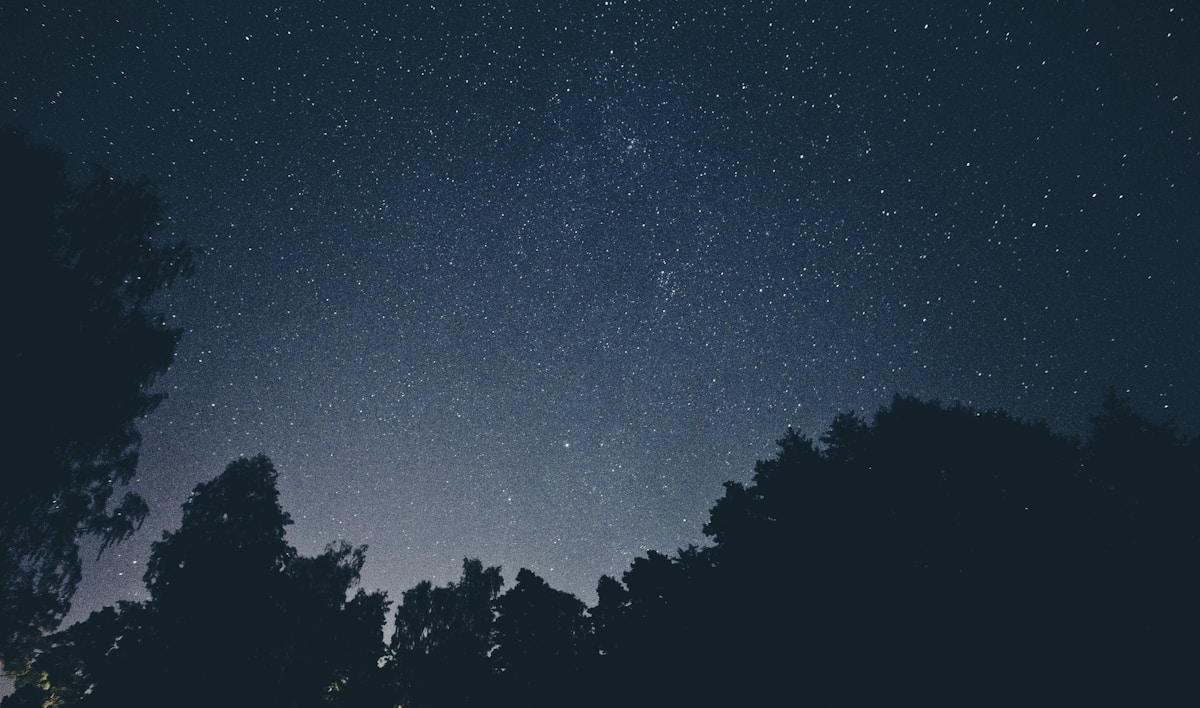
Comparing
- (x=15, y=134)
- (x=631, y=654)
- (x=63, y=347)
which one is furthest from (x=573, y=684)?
(x=15, y=134)

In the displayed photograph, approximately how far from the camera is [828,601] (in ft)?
41.2

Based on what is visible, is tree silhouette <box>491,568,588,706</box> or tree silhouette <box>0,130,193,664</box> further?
tree silhouette <box>491,568,588,706</box>

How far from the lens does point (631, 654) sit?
595 inches

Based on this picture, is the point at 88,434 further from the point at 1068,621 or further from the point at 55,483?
the point at 1068,621

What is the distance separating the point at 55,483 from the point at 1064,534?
2885cm

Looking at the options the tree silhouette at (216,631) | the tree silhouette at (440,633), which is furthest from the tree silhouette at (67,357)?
the tree silhouette at (440,633)

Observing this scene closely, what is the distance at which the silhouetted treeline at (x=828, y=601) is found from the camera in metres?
11.0

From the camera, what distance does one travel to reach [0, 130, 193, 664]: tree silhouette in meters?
13.2

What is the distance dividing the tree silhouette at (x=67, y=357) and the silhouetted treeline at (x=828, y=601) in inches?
134

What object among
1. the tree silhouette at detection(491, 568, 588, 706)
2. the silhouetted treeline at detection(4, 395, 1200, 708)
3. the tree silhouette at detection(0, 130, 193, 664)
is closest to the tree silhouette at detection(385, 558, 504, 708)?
the silhouetted treeline at detection(4, 395, 1200, 708)

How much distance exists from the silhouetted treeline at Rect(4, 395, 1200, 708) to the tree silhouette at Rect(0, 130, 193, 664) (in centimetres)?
341

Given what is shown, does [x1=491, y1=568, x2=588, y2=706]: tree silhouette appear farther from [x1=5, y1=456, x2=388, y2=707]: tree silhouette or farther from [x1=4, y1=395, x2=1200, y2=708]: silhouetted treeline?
[x1=5, y1=456, x2=388, y2=707]: tree silhouette

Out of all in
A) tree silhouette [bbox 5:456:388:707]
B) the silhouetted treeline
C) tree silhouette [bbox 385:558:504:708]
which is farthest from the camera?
tree silhouette [bbox 385:558:504:708]

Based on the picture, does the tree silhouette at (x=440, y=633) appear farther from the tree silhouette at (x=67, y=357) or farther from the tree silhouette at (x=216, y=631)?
the tree silhouette at (x=67, y=357)
